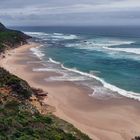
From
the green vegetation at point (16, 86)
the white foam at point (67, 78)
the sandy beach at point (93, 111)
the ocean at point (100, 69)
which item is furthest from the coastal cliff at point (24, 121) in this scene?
the white foam at point (67, 78)

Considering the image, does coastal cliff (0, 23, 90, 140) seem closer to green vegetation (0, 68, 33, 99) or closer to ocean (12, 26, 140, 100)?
green vegetation (0, 68, 33, 99)

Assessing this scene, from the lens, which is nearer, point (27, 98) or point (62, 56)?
point (27, 98)

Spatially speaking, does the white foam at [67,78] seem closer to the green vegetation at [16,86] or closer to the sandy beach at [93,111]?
the sandy beach at [93,111]

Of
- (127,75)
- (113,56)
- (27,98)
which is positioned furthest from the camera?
(113,56)

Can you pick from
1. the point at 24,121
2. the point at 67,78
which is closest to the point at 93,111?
the point at 24,121

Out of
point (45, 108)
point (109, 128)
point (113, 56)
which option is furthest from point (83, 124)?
point (113, 56)

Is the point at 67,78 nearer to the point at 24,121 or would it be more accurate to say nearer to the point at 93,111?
the point at 93,111

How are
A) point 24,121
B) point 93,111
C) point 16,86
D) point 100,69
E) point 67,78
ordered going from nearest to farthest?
1. point 24,121
2. point 16,86
3. point 93,111
4. point 67,78
5. point 100,69

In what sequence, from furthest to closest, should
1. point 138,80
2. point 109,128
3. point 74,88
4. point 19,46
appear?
point 19,46 → point 138,80 → point 74,88 → point 109,128

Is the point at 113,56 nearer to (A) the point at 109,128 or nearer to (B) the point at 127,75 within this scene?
(B) the point at 127,75
